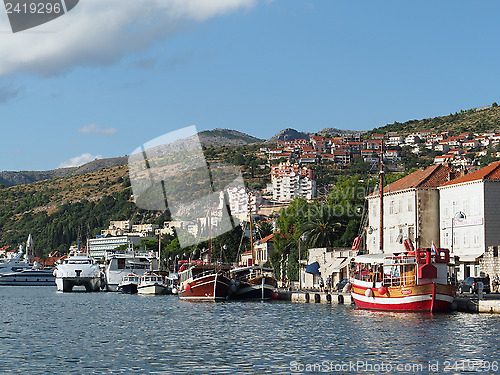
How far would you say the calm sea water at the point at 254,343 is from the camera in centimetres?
2634

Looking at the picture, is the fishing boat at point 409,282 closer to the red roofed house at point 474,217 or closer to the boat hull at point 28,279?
the red roofed house at point 474,217

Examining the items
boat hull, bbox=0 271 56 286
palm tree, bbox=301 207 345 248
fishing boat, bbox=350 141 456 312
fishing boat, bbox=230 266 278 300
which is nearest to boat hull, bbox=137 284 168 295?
palm tree, bbox=301 207 345 248

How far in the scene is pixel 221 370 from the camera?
25578mm

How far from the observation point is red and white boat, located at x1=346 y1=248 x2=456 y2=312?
44.7 meters

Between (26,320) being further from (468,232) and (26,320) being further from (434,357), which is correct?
(468,232)

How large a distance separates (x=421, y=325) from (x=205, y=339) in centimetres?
1098

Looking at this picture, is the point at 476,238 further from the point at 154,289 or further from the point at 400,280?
the point at 154,289

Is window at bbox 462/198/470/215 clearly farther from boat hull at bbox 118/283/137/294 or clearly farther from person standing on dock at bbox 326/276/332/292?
boat hull at bbox 118/283/137/294

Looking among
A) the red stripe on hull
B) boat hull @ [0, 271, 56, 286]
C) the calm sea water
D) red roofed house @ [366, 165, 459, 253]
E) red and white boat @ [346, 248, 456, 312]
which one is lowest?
boat hull @ [0, 271, 56, 286]

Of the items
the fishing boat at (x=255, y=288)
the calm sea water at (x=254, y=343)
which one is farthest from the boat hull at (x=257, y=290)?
the calm sea water at (x=254, y=343)

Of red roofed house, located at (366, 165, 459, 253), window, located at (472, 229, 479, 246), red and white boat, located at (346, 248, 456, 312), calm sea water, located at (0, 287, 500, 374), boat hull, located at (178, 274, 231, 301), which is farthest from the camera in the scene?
red roofed house, located at (366, 165, 459, 253)

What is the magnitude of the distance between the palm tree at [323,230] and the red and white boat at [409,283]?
107 ft

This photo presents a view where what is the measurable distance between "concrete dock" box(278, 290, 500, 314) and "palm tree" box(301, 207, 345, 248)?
16.0 metres

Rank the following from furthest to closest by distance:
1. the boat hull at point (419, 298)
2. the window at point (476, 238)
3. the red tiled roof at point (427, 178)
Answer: the red tiled roof at point (427, 178), the window at point (476, 238), the boat hull at point (419, 298)
